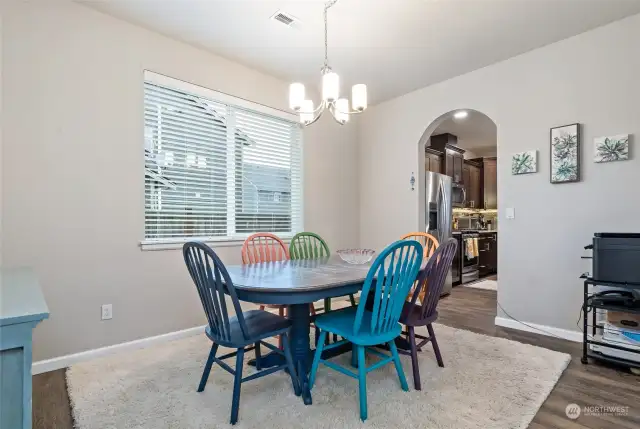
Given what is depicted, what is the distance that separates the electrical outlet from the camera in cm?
265

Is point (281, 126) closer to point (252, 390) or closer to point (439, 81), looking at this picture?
point (439, 81)

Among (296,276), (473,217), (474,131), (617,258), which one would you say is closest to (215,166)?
(296,276)

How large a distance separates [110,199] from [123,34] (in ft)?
4.37

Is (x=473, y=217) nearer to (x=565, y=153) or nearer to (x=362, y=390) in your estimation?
(x=565, y=153)

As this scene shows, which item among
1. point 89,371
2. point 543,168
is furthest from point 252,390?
point 543,168

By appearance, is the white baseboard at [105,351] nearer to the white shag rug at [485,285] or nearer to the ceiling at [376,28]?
the ceiling at [376,28]

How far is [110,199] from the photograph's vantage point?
8.82 feet

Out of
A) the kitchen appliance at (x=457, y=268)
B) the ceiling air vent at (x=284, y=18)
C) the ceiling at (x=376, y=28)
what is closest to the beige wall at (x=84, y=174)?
the ceiling at (x=376, y=28)

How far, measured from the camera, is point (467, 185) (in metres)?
6.69

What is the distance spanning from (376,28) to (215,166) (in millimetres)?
1901

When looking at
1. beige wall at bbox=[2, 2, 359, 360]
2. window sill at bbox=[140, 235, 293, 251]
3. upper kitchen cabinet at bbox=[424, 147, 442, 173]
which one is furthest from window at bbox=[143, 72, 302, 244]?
upper kitchen cabinet at bbox=[424, 147, 442, 173]

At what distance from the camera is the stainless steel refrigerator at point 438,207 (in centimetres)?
457

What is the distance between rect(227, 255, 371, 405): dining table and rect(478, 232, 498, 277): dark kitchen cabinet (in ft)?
14.7

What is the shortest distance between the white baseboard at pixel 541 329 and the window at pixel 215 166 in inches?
93.9
